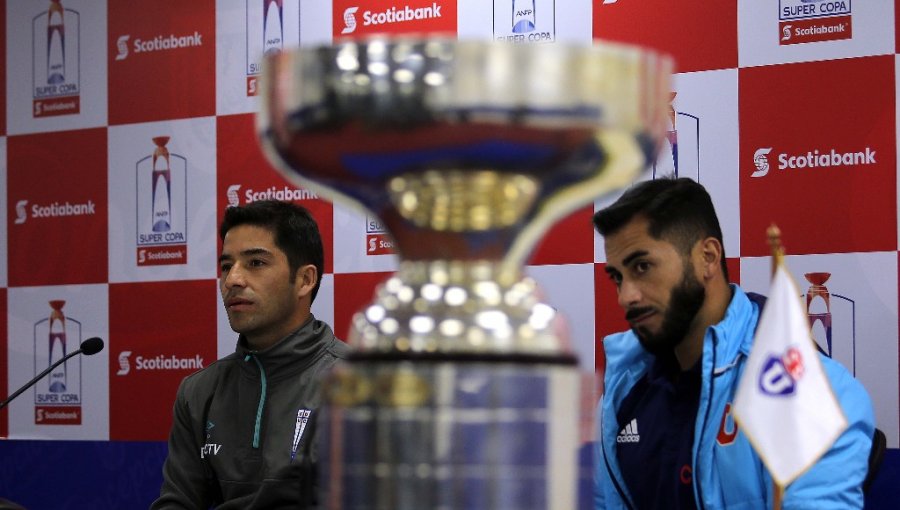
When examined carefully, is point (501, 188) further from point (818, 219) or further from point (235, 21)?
point (235, 21)

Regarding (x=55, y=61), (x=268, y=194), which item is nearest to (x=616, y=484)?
(x=268, y=194)

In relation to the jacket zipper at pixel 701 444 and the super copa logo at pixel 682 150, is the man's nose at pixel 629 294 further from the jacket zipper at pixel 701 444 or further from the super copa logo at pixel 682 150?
the super copa logo at pixel 682 150

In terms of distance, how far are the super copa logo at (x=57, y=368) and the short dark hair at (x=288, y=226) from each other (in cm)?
97

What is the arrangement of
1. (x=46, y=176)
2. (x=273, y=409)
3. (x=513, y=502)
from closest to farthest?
(x=513, y=502) < (x=273, y=409) < (x=46, y=176)

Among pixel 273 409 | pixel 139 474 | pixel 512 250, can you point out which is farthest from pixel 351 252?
pixel 512 250

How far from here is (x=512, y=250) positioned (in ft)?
1.37

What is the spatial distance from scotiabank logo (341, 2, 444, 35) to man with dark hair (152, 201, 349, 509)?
0.64 m

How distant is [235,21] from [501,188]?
8.65ft

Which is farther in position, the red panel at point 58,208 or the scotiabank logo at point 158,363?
the red panel at point 58,208

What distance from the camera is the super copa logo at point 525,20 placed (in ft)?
8.30

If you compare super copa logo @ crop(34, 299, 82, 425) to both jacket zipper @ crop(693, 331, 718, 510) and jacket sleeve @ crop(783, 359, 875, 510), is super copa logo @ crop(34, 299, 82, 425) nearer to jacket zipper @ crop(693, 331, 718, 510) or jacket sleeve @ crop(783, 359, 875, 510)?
jacket zipper @ crop(693, 331, 718, 510)

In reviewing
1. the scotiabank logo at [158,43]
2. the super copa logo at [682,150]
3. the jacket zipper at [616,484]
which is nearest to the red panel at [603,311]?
the super copa logo at [682,150]

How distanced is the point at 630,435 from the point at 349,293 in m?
0.99

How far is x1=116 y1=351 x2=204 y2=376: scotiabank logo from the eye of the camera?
289cm
